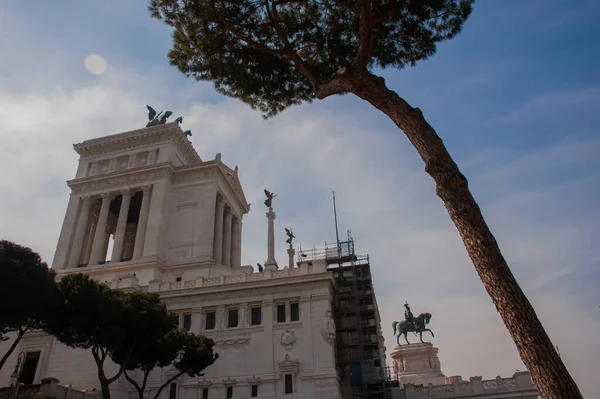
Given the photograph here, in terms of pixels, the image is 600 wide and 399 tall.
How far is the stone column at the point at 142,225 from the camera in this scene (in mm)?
45094

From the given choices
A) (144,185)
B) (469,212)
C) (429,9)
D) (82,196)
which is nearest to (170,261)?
(144,185)

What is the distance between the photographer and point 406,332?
Answer: 3834 centimetres

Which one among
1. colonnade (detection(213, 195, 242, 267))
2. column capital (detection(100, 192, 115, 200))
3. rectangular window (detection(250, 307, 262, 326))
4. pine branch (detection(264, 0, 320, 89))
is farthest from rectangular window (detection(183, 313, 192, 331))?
pine branch (detection(264, 0, 320, 89))

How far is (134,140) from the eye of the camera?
170ft

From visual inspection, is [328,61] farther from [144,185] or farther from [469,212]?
[144,185]

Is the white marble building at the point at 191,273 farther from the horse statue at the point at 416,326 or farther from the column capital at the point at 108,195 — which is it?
the horse statue at the point at 416,326

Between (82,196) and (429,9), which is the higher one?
(82,196)

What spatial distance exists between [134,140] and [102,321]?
31.8 metres

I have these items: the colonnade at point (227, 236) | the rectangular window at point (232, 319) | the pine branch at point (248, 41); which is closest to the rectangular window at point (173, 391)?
the rectangular window at point (232, 319)

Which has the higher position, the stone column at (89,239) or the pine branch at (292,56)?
the stone column at (89,239)

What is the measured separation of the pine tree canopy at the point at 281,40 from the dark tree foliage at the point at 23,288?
12173 millimetres

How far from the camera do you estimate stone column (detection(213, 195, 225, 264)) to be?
49375 mm

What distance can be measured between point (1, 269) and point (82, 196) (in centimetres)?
2984

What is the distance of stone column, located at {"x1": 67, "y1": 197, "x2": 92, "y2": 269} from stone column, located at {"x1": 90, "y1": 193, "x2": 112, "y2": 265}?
1252mm
